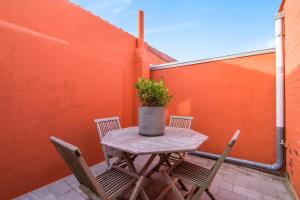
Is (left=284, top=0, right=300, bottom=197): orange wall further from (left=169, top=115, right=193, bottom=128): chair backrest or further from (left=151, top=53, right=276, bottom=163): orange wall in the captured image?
(left=169, top=115, right=193, bottom=128): chair backrest

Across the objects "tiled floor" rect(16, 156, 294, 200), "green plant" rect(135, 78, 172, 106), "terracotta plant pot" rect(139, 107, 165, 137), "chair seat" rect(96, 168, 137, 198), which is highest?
"green plant" rect(135, 78, 172, 106)

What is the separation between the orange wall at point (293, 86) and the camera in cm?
177

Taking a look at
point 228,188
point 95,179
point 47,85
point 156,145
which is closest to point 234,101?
point 228,188

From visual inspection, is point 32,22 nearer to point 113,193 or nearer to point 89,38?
point 89,38

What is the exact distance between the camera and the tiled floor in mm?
1898

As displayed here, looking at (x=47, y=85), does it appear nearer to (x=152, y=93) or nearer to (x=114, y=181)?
(x=152, y=93)

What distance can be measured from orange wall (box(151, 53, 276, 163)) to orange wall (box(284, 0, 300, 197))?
0.35 metres

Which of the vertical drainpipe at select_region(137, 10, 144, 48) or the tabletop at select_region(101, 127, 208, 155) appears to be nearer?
the tabletop at select_region(101, 127, 208, 155)

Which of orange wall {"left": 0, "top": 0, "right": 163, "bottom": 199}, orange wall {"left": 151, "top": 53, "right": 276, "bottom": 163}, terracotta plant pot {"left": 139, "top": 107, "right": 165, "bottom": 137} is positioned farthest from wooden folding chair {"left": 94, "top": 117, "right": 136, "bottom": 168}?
orange wall {"left": 151, "top": 53, "right": 276, "bottom": 163}

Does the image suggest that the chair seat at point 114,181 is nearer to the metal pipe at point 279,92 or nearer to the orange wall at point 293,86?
the orange wall at point 293,86

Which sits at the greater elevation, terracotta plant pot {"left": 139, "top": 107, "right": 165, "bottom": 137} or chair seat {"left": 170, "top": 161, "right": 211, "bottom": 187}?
terracotta plant pot {"left": 139, "top": 107, "right": 165, "bottom": 137}

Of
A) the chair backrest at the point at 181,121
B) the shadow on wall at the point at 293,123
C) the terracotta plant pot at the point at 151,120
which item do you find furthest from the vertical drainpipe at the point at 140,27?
the shadow on wall at the point at 293,123

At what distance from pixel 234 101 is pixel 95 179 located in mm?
2746

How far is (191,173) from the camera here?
1.62m
